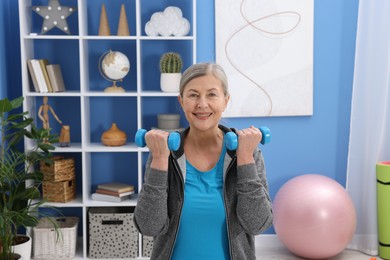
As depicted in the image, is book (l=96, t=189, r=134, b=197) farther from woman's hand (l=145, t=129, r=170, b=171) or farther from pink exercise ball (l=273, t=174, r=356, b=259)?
woman's hand (l=145, t=129, r=170, b=171)

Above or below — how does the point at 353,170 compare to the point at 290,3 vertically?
below

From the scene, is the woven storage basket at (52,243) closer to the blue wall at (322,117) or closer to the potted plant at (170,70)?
the potted plant at (170,70)

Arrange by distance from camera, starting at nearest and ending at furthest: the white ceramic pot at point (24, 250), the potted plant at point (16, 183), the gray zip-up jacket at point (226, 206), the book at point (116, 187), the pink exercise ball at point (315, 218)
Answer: the gray zip-up jacket at point (226, 206)
the potted plant at point (16, 183)
the white ceramic pot at point (24, 250)
the pink exercise ball at point (315, 218)
the book at point (116, 187)

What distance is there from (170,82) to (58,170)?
914 millimetres

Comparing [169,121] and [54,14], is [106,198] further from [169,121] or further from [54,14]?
[54,14]

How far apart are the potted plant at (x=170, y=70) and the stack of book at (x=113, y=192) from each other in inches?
27.8

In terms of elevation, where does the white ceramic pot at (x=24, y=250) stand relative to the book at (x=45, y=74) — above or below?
below

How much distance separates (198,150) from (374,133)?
2.37 m

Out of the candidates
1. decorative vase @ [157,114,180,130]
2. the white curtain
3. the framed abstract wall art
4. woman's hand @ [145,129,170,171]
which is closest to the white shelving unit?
decorative vase @ [157,114,180,130]

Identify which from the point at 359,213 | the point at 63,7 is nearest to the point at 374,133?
the point at 359,213

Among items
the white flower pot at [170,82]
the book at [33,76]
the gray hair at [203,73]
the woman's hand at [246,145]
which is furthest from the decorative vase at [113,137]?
the woman's hand at [246,145]

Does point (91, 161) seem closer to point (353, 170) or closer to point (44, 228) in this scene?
point (44, 228)

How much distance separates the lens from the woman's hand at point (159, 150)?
158cm

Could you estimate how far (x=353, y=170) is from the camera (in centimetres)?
379
